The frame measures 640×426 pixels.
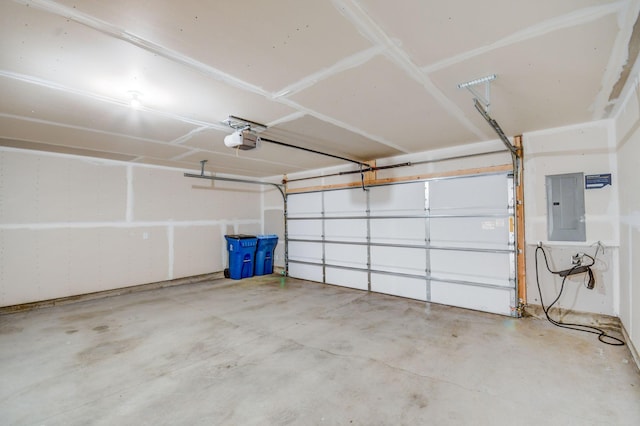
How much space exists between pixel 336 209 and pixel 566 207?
3.49m

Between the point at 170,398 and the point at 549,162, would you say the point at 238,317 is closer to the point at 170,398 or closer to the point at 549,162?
the point at 170,398

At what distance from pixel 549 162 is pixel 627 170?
85 cm

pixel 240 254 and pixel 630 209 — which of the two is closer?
pixel 630 209

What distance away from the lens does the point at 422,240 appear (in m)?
4.57

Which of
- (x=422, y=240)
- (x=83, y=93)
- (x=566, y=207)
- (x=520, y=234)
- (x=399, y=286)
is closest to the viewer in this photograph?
(x=83, y=93)

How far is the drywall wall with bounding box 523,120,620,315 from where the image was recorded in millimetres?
3137

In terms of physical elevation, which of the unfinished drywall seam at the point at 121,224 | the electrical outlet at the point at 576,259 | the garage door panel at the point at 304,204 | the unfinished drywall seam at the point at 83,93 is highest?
the unfinished drywall seam at the point at 83,93

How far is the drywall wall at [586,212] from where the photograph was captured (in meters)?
3.14

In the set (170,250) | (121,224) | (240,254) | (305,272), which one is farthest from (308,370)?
(121,224)

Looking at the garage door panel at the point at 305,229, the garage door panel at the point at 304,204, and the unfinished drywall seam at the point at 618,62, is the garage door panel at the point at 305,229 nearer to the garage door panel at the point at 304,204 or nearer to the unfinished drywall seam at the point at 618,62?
the garage door panel at the point at 304,204

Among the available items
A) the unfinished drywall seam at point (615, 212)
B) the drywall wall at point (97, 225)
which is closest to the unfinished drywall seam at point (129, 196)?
the drywall wall at point (97, 225)

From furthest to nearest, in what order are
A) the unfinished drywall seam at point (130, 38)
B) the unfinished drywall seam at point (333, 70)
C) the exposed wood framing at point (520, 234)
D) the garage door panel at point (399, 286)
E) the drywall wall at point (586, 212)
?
1. the garage door panel at point (399, 286)
2. the exposed wood framing at point (520, 234)
3. the drywall wall at point (586, 212)
4. the unfinished drywall seam at point (333, 70)
5. the unfinished drywall seam at point (130, 38)

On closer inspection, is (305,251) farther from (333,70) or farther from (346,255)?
(333,70)

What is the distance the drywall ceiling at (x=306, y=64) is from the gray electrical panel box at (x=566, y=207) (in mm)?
684
